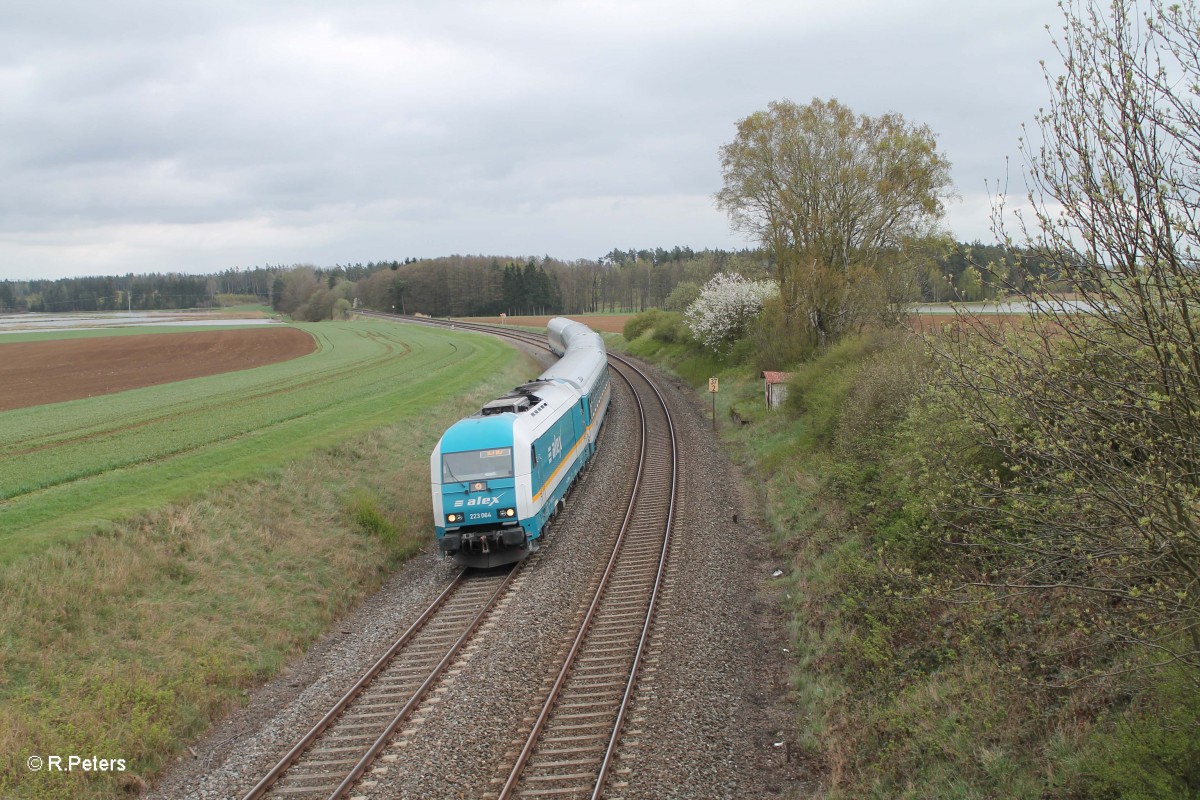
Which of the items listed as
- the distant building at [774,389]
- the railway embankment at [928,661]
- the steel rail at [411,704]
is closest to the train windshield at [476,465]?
the steel rail at [411,704]

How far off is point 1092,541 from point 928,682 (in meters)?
4.18

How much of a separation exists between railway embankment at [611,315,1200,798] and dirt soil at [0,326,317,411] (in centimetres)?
3368

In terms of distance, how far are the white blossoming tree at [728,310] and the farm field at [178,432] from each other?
1273 cm

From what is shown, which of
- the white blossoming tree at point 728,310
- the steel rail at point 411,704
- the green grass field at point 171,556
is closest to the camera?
the steel rail at point 411,704

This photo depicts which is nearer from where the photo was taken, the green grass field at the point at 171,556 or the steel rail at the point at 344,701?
the steel rail at the point at 344,701

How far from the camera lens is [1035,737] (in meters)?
7.72

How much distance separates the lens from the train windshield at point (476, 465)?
15758mm

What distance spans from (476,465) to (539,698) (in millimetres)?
6045

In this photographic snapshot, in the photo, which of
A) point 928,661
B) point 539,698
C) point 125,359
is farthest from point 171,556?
point 125,359

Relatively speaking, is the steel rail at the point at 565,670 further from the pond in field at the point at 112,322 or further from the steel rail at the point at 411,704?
the pond in field at the point at 112,322

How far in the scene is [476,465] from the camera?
15828 mm

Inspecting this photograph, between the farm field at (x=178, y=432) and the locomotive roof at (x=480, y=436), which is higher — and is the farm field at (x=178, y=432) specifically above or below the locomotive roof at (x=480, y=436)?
below

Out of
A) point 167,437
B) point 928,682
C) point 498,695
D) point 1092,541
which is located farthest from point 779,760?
point 167,437

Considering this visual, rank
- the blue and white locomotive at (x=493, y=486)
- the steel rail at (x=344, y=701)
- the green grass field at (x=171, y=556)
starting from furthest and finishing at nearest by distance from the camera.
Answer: the blue and white locomotive at (x=493, y=486) < the green grass field at (x=171, y=556) < the steel rail at (x=344, y=701)
